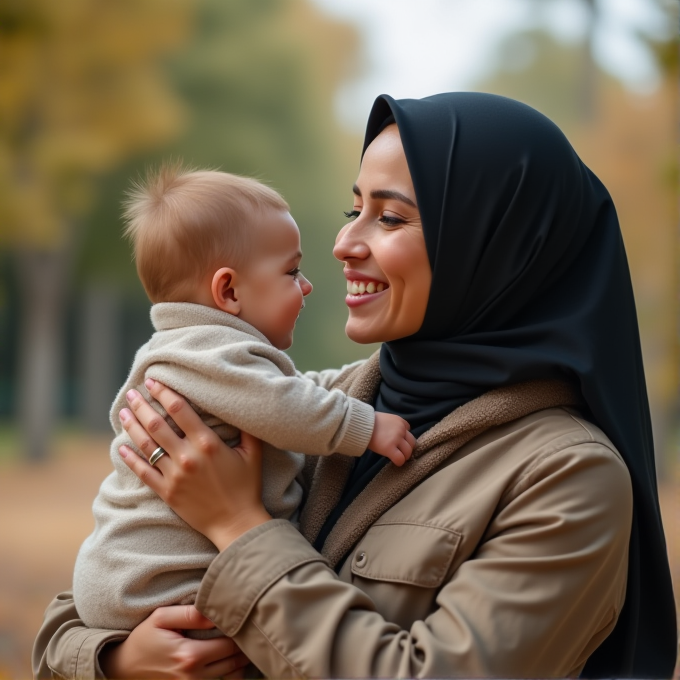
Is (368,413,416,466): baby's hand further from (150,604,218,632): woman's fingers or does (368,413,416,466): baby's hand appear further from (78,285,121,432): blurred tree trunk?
(78,285,121,432): blurred tree trunk

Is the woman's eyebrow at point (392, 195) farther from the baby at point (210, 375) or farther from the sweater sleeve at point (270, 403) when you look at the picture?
the sweater sleeve at point (270, 403)

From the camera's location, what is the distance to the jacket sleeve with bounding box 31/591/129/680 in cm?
155

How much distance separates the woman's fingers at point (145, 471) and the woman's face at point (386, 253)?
452mm

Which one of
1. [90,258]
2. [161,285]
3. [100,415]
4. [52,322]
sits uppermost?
[161,285]

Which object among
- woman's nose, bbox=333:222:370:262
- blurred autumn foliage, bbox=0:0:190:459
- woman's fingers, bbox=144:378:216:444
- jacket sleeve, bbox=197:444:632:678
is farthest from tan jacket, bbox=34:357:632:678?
blurred autumn foliage, bbox=0:0:190:459

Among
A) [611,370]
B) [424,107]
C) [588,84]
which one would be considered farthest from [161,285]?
[588,84]

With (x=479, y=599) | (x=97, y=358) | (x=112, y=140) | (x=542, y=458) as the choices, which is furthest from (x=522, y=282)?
(x=97, y=358)

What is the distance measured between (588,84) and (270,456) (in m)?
9.54

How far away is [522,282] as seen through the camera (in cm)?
161

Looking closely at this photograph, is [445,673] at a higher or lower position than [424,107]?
lower

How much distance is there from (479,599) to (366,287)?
24.9 inches

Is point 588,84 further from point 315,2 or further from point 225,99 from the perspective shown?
point 225,99

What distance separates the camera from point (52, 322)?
8.83 metres

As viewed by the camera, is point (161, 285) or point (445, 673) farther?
point (161, 285)
